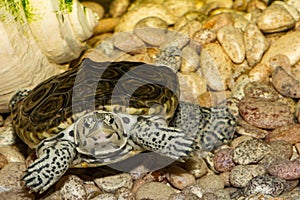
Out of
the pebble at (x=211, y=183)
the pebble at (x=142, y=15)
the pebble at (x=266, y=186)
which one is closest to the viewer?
the pebble at (x=266, y=186)

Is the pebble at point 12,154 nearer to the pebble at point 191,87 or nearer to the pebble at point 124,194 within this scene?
the pebble at point 124,194

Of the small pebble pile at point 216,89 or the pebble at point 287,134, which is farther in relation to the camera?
the pebble at point 287,134

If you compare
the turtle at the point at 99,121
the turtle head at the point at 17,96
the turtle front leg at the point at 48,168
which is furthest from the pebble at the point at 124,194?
the turtle head at the point at 17,96

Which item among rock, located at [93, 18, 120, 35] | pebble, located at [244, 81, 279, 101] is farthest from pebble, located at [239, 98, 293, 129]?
rock, located at [93, 18, 120, 35]

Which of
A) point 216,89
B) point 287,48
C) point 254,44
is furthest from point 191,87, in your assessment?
point 287,48

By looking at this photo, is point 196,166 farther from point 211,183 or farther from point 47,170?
point 47,170

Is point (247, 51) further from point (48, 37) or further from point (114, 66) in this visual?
point (48, 37)
